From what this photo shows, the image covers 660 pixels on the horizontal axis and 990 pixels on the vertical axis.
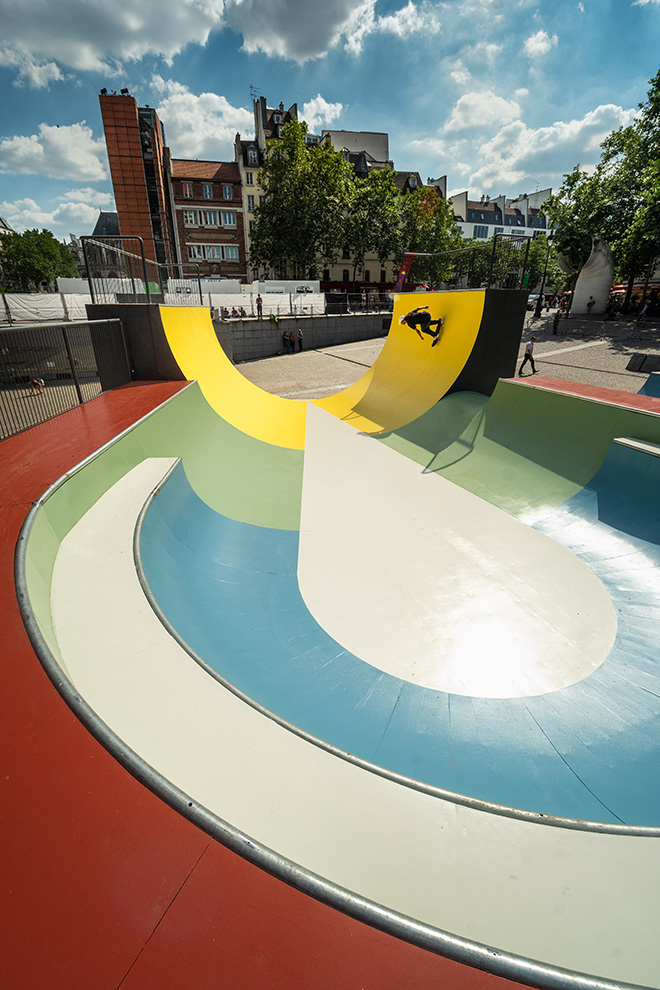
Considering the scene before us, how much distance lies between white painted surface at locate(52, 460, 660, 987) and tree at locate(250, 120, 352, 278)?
43825mm

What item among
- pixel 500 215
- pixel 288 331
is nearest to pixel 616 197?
pixel 288 331

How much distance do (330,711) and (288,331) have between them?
92.1ft

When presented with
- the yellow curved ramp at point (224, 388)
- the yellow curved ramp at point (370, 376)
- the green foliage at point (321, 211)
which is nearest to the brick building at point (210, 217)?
the green foliage at point (321, 211)

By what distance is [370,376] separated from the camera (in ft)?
47.2

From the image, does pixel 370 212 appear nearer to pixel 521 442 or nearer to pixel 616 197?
pixel 616 197

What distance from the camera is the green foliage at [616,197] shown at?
80.7ft

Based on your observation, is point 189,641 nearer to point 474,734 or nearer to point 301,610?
point 301,610

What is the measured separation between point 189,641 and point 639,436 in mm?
6843

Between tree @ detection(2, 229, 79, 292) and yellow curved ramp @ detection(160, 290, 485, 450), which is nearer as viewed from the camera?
yellow curved ramp @ detection(160, 290, 485, 450)

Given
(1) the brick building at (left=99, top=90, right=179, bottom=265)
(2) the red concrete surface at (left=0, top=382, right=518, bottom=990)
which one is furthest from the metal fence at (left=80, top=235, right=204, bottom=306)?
(1) the brick building at (left=99, top=90, right=179, bottom=265)

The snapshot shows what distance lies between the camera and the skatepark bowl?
1297 mm

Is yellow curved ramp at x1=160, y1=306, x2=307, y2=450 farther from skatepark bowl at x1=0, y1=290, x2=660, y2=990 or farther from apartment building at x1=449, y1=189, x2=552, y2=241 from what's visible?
apartment building at x1=449, y1=189, x2=552, y2=241

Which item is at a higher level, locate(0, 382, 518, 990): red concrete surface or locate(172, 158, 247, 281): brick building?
locate(172, 158, 247, 281): brick building

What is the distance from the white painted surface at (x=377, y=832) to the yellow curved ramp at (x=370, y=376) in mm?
8027
